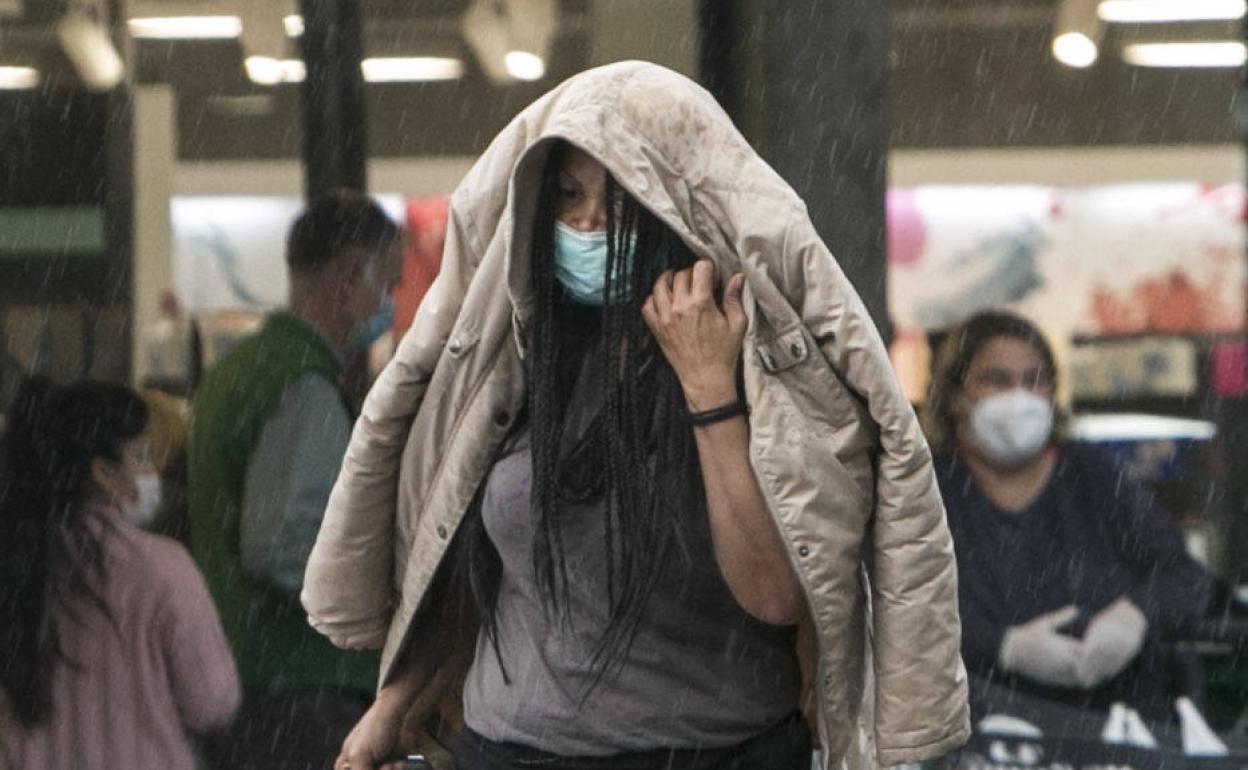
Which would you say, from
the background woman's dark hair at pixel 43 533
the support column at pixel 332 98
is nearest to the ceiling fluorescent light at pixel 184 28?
the support column at pixel 332 98

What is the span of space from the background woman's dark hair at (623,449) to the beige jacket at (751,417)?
0.07m

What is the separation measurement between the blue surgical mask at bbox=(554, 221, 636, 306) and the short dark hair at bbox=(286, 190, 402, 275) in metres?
2.07

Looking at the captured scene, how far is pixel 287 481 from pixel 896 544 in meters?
2.09

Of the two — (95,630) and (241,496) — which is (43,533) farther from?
(241,496)

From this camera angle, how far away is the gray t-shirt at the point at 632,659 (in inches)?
112

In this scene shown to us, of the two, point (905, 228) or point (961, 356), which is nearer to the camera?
point (961, 356)

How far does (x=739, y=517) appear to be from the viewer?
9.02ft

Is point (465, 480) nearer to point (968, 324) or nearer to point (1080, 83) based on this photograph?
point (968, 324)

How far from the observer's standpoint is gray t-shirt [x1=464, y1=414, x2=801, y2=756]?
2842mm

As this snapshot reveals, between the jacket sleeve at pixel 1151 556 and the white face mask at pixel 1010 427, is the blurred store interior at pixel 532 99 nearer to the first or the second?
the white face mask at pixel 1010 427

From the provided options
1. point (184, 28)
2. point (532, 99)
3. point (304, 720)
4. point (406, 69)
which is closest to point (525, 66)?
point (532, 99)

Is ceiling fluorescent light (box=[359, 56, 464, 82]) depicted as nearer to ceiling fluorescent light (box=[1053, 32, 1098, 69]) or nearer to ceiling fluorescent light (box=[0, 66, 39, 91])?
ceiling fluorescent light (box=[0, 66, 39, 91])

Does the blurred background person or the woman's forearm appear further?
the blurred background person

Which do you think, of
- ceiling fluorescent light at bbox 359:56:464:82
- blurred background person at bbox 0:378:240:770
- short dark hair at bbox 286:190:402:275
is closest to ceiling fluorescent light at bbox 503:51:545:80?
ceiling fluorescent light at bbox 359:56:464:82
